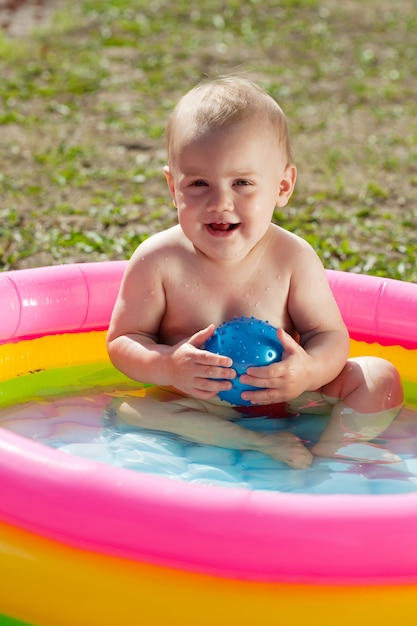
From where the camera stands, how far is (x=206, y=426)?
244 centimetres

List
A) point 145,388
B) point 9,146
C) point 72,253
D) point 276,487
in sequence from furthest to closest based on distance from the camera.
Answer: point 9,146 → point 72,253 → point 145,388 → point 276,487

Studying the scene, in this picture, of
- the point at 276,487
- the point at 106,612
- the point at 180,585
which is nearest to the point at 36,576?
the point at 106,612

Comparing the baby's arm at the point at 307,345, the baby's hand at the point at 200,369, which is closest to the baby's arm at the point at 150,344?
the baby's hand at the point at 200,369

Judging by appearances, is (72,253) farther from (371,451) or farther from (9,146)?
(371,451)

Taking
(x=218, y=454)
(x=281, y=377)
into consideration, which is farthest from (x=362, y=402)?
(x=218, y=454)

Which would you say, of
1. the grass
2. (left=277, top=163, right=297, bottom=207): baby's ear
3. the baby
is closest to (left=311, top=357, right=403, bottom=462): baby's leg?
the baby

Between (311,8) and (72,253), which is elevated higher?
(311,8)

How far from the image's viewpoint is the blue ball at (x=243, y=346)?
2342 millimetres

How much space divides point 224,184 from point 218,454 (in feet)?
2.07

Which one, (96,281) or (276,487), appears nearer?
(276,487)

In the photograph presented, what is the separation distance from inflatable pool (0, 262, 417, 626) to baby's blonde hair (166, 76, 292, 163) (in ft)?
2.99

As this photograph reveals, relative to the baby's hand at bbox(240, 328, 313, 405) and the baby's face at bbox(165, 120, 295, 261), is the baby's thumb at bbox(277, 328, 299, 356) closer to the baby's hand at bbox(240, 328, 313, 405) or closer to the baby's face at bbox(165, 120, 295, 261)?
the baby's hand at bbox(240, 328, 313, 405)

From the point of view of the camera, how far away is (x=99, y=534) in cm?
176

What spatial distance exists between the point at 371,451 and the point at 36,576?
0.94m
